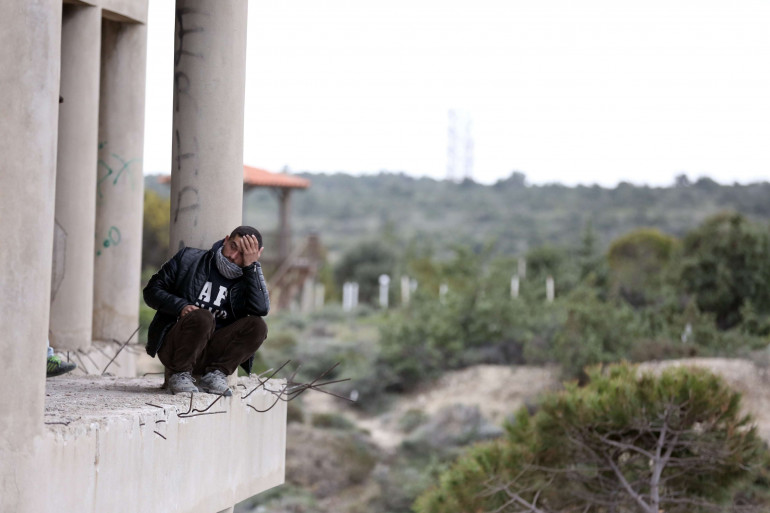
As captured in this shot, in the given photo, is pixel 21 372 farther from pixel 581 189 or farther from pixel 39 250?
pixel 581 189

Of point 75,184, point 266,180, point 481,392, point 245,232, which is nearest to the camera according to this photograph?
point 245,232

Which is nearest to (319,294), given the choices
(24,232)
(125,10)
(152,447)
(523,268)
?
(523,268)

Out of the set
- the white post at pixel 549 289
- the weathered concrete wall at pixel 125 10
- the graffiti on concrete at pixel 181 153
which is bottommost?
the white post at pixel 549 289

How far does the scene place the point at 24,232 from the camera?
4633 millimetres

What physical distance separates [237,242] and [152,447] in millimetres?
1409

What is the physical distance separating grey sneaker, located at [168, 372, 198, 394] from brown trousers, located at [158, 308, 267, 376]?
0.04m

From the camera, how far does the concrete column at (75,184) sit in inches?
389

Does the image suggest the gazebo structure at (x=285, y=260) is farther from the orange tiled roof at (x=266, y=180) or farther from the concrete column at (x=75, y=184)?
the concrete column at (x=75, y=184)

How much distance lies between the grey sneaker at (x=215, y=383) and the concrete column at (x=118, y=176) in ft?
14.7

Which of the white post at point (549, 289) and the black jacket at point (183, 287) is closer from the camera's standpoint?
the black jacket at point (183, 287)

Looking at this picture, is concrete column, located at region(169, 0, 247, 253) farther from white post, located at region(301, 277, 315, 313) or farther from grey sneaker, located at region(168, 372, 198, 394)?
white post, located at region(301, 277, 315, 313)

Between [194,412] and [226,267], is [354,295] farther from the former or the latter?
[194,412]

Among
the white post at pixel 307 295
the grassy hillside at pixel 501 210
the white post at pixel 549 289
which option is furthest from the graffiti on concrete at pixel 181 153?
the grassy hillside at pixel 501 210

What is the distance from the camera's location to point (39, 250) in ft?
15.4
